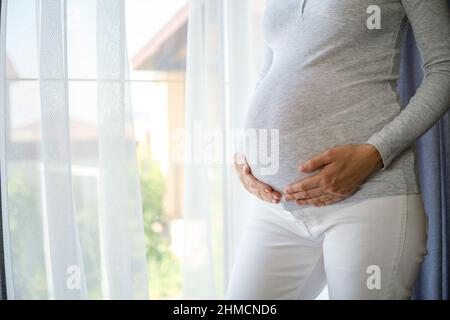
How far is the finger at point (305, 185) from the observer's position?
77cm

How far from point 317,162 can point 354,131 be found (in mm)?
88

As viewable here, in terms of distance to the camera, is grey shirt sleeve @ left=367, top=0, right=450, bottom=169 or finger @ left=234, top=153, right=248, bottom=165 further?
finger @ left=234, top=153, right=248, bottom=165

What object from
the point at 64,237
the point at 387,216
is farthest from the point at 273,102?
the point at 64,237

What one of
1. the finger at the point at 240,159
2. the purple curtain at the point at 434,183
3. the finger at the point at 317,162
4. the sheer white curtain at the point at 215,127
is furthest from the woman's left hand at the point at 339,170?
the purple curtain at the point at 434,183

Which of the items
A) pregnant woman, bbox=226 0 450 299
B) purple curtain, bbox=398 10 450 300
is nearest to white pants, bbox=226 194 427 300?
pregnant woman, bbox=226 0 450 299

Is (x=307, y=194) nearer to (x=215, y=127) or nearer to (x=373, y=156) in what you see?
(x=373, y=156)

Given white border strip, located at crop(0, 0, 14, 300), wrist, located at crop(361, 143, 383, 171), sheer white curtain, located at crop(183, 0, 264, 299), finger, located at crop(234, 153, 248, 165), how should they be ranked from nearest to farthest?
1. wrist, located at crop(361, 143, 383, 171)
2. finger, located at crop(234, 153, 248, 165)
3. white border strip, located at crop(0, 0, 14, 300)
4. sheer white curtain, located at crop(183, 0, 264, 299)

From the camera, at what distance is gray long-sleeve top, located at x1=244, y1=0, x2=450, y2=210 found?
2.49ft

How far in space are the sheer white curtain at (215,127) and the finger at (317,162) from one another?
1.58 feet

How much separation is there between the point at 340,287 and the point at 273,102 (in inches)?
14.1

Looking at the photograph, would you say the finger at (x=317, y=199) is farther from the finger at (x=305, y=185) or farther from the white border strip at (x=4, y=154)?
the white border strip at (x=4, y=154)

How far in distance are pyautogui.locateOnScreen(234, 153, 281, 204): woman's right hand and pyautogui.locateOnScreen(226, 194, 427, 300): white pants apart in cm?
3

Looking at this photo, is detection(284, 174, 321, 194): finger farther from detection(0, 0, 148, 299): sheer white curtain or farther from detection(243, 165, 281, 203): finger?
detection(0, 0, 148, 299): sheer white curtain
